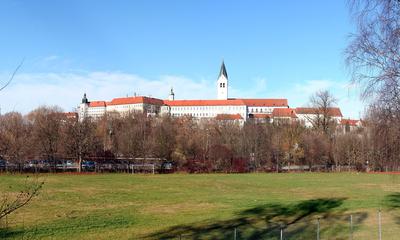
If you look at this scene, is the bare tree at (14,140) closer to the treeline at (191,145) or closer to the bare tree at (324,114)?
the treeline at (191,145)

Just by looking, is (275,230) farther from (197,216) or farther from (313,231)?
(197,216)

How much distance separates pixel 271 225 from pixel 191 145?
55.4 meters

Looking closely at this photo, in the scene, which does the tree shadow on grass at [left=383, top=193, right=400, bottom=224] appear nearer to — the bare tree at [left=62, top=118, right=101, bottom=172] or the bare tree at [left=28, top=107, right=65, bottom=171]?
the bare tree at [left=62, top=118, right=101, bottom=172]

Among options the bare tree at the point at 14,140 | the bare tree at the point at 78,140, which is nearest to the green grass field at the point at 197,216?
the bare tree at the point at 14,140

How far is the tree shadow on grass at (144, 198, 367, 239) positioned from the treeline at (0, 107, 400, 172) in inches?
1635

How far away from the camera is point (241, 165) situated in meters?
72.5

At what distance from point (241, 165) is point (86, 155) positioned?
25102 millimetres

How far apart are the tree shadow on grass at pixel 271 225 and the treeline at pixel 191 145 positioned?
1635 inches

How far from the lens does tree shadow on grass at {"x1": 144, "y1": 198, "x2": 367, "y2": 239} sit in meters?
17.3

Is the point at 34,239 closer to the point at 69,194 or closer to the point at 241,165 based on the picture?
the point at 69,194

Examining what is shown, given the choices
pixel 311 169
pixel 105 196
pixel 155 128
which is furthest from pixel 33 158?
pixel 311 169

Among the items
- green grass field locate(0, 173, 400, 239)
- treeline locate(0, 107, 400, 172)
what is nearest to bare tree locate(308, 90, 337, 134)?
treeline locate(0, 107, 400, 172)

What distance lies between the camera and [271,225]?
19.8 metres

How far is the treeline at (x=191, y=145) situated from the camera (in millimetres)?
67562
